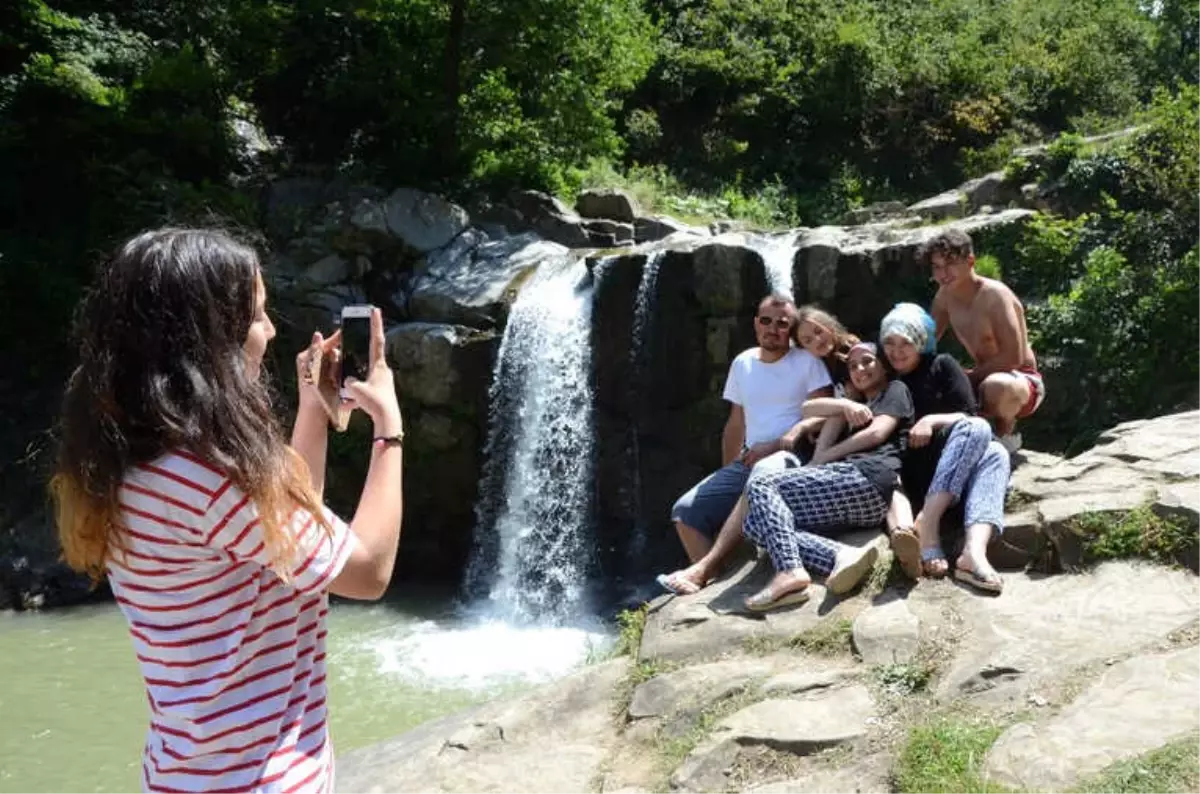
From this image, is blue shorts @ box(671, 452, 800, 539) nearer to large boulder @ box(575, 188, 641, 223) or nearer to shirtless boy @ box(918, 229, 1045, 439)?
shirtless boy @ box(918, 229, 1045, 439)

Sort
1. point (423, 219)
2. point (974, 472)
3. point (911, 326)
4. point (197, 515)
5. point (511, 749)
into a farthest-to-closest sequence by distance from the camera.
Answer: point (423, 219) → point (911, 326) → point (974, 472) → point (511, 749) → point (197, 515)

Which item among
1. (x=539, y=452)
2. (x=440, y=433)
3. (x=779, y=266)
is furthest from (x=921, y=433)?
(x=440, y=433)

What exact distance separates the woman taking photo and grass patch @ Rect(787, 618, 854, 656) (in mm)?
2830

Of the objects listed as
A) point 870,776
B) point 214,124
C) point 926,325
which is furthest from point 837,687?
point 214,124

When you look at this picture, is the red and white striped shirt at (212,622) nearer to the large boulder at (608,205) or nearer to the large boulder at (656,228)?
the large boulder at (656,228)

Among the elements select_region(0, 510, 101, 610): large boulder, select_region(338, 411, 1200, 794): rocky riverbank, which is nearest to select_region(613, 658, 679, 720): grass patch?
select_region(338, 411, 1200, 794): rocky riverbank

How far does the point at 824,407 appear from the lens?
4992 mm

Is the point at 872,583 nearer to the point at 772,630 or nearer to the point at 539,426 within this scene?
the point at 772,630

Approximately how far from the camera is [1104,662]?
3447 mm

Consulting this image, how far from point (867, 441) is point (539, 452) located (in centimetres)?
635

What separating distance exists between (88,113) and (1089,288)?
471 inches

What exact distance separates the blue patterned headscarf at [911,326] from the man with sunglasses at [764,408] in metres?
0.46

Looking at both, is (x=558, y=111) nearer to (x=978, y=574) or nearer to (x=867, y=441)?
(x=867, y=441)

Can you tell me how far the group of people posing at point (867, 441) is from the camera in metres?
4.49
